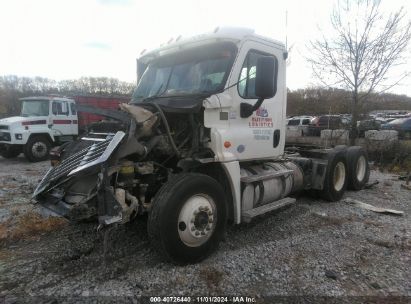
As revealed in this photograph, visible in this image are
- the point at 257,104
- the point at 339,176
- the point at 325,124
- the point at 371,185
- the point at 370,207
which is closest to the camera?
the point at 257,104

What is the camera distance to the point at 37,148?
13.6 meters

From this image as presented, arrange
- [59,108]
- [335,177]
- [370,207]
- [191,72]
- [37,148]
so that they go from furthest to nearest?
[59,108]
[37,148]
[335,177]
[370,207]
[191,72]

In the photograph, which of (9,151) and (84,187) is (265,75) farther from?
(9,151)

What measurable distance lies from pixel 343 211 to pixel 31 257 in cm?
509

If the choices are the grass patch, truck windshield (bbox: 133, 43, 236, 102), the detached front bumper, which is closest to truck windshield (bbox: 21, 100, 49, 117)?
the grass patch

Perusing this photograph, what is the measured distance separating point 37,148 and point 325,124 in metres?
16.6

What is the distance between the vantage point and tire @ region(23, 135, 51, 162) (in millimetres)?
13359

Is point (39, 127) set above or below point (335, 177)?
above

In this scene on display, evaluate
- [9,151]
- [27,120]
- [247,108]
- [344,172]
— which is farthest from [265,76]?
[9,151]

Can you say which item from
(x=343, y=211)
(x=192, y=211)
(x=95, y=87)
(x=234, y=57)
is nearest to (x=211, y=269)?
(x=192, y=211)

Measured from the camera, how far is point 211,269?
12.4ft

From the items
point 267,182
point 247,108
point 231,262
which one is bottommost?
point 231,262

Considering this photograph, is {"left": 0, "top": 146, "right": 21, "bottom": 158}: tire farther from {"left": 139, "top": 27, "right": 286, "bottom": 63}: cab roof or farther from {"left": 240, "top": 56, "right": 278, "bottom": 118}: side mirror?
{"left": 240, "top": 56, "right": 278, "bottom": 118}: side mirror

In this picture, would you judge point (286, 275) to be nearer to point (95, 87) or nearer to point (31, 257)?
point (31, 257)
